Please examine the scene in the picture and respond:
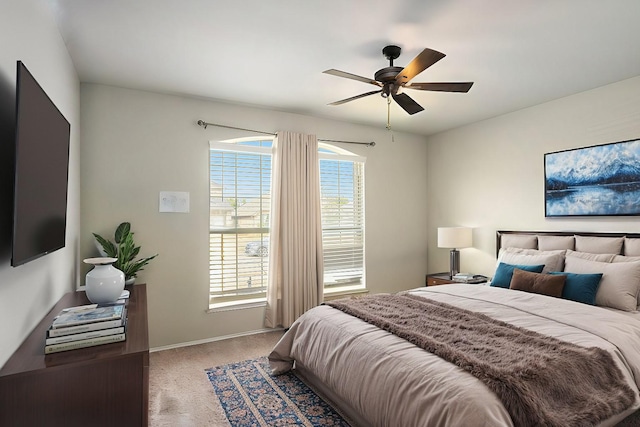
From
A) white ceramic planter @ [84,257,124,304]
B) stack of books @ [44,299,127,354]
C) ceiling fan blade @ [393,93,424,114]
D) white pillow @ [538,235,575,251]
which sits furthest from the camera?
white pillow @ [538,235,575,251]

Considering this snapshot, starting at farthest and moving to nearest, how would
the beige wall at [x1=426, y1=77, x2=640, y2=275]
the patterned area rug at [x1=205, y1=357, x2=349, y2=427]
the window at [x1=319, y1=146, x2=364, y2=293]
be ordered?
the window at [x1=319, y1=146, x2=364, y2=293] < the beige wall at [x1=426, y1=77, x2=640, y2=275] < the patterned area rug at [x1=205, y1=357, x2=349, y2=427]

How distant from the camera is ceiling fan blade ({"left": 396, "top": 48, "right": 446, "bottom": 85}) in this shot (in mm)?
2094

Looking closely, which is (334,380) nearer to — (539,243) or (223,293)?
(223,293)

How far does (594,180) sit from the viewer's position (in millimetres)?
3428

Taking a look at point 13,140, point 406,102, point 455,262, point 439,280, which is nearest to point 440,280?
point 439,280

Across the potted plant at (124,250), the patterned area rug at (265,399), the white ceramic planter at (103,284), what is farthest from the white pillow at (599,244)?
the potted plant at (124,250)

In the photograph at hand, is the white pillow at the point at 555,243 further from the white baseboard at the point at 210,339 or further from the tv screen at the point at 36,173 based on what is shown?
the tv screen at the point at 36,173

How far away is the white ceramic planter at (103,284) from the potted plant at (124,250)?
0.99 m

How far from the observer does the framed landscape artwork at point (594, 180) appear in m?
3.17

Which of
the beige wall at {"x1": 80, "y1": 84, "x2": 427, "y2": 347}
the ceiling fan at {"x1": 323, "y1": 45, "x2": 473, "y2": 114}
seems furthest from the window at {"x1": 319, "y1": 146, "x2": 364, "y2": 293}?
the ceiling fan at {"x1": 323, "y1": 45, "x2": 473, "y2": 114}

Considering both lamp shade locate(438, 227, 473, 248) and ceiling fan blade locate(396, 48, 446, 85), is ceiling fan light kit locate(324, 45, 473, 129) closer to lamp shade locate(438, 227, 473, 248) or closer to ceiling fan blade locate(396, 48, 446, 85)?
ceiling fan blade locate(396, 48, 446, 85)

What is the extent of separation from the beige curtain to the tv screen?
2292mm

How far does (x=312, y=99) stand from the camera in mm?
3766

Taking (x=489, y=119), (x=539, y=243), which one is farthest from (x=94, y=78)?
(x=539, y=243)
